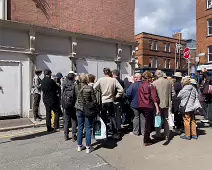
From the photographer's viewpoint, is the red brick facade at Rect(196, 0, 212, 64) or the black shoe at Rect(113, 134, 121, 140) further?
the red brick facade at Rect(196, 0, 212, 64)

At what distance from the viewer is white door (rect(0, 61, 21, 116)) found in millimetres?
7996

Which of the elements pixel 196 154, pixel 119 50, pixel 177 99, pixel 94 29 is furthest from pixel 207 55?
pixel 196 154

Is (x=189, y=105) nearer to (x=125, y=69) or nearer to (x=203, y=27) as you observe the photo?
(x=125, y=69)

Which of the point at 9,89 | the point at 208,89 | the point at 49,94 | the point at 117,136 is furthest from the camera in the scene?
the point at 9,89

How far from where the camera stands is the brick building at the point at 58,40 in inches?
320

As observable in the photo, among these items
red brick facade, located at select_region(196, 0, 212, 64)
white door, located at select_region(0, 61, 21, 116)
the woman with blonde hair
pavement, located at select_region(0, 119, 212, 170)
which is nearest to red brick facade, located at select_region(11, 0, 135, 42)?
white door, located at select_region(0, 61, 21, 116)

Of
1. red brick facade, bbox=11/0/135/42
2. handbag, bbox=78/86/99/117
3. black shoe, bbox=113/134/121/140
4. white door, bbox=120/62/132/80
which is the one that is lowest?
black shoe, bbox=113/134/121/140

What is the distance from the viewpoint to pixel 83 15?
34.1 feet

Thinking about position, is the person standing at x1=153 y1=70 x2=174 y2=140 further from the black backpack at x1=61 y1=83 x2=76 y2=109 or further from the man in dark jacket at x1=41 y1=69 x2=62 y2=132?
the man in dark jacket at x1=41 y1=69 x2=62 y2=132

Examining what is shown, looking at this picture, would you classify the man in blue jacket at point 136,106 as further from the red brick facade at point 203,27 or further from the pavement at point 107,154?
the red brick facade at point 203,27

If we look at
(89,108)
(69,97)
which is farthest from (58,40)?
(89,108)

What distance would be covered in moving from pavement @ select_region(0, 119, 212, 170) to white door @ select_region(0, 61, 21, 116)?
91.2 inches

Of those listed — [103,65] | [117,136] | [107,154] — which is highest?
[103,65]

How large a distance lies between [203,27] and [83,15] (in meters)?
18.9
